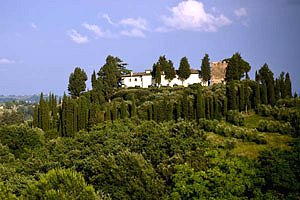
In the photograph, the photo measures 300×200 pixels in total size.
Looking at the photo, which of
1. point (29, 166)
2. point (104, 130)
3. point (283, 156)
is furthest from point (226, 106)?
point (29, 166)

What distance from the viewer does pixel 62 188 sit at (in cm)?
2738

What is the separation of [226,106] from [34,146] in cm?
2754

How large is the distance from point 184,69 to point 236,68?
34.6 ft

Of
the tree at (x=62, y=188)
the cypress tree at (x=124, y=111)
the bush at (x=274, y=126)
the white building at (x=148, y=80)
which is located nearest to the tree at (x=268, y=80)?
the bush at (x=274, y=126)

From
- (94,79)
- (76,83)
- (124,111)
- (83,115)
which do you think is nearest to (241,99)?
(124,111)

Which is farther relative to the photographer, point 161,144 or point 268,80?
point 268,80

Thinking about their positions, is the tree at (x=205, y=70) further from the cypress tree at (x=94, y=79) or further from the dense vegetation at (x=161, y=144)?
the cypress tree at (x=94, y=79)

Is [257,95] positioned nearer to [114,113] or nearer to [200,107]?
[200,107]

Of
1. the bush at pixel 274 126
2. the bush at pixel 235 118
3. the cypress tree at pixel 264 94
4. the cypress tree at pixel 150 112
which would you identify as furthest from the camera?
the cypress tree at pixel 264 94

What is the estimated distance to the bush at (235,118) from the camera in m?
56.5

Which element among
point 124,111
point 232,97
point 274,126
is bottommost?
point 274,126

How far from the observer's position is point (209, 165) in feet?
115

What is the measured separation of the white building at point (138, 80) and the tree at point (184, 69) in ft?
23.2

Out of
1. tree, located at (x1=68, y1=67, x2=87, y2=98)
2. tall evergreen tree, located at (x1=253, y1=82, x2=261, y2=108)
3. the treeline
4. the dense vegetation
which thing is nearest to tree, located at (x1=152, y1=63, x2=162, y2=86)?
the dense vegetation
